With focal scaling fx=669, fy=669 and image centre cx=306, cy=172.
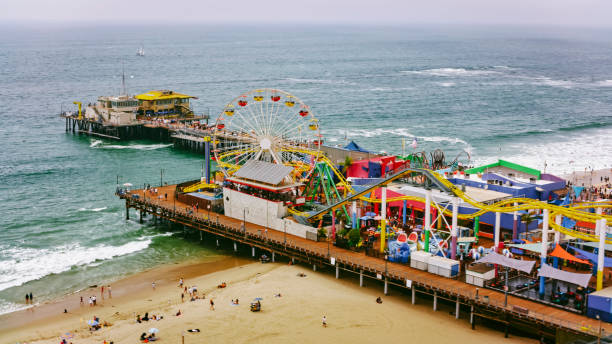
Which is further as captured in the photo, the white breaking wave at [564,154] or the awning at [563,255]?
the white breaking wave at [564,154]

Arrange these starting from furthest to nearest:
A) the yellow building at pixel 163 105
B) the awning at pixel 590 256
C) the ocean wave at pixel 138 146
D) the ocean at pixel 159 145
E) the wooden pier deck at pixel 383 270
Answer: the yellow building at pixel 163 105
the ocean wave at pixel 138 146
the ocean at pixel 159 145
the awning at pixel 590 256
the wooden pier deck at pixel 383 270

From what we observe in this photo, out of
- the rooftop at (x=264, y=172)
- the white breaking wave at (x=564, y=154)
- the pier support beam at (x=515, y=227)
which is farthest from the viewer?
the white breaking wave at (x=564, y=154)

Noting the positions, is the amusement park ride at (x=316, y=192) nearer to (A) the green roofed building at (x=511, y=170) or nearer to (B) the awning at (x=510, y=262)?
(B) the awning at (x=510, y=262)

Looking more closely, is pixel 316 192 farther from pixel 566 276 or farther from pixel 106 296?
pixel 566 276

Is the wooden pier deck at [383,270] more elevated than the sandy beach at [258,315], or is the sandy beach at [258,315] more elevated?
the wooden pier deck at [383,270]

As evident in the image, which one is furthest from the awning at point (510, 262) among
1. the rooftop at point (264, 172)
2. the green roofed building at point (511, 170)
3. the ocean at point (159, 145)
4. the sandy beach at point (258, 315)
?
the ocean at point (159, 145)

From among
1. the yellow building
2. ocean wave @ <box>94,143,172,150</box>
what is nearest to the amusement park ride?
ocean wave @ <box>94,143,172,150</box>

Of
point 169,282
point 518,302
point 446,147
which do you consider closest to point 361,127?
point 446,147
